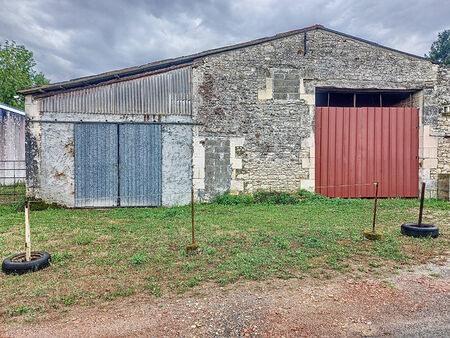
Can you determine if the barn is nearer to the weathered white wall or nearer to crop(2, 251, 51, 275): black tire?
the weathered white wall

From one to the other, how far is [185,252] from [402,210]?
21.4 feet

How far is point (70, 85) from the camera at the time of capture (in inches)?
312

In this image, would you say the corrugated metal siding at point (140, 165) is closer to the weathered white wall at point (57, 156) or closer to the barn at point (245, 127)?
the barn at point (245, 127)

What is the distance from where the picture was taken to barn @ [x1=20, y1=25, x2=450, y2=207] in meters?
7.99

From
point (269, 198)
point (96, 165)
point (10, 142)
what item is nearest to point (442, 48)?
point (269, 198)

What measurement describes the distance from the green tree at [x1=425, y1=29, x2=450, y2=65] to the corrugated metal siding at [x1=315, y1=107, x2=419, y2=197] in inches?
877

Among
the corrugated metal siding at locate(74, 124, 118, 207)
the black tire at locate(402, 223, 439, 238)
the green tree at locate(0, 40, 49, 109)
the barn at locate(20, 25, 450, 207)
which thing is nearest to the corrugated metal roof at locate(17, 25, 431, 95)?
the barn at locate(20, 25, 450, 207)

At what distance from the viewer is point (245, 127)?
8711mm

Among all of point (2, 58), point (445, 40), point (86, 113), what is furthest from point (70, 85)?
point (445, 40)

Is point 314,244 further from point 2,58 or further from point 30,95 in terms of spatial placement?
point 2,58

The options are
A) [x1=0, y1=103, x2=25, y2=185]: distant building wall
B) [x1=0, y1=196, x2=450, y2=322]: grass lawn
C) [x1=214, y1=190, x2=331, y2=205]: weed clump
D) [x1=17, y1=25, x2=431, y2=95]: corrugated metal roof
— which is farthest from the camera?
[x1=0, y1=103, x2=25, y2=185]: distant building wall

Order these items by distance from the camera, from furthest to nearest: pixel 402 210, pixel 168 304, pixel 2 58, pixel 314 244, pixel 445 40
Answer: pixel 445 40 → pixel 2 58 → pixel 402 210 → pixel 314 244 → pixel 168 304

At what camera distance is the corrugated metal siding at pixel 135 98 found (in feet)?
26.3

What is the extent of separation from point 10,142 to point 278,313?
16.3 m
